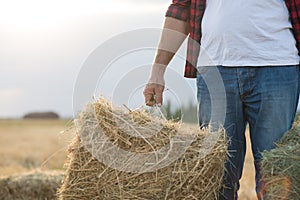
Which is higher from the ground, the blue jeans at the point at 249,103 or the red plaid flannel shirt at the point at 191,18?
the red plaid flannel shirt at the point at 191,18

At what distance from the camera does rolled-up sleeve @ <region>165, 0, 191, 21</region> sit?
3.88m

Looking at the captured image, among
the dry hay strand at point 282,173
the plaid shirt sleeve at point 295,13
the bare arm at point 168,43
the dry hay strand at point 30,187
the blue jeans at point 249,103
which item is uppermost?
the plaid shirt sleeve at point 295,13

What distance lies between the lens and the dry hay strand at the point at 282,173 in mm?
2998

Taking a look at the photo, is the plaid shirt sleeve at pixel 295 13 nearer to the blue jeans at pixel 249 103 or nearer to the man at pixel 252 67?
the man at pixel 252 67

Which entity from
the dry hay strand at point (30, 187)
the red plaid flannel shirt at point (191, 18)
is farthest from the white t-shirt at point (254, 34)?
the dry hay strand at point (30, 187)

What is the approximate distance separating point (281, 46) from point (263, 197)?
86 cm

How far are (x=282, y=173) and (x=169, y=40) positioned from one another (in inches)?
46.4

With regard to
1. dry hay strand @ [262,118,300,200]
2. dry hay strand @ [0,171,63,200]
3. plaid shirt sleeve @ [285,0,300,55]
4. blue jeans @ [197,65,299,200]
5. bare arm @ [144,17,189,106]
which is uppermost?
plaid shirt sleeve @ [285,0,300,55]

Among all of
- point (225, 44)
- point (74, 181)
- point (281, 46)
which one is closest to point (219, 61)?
point (225, 44)

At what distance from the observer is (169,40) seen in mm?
3883

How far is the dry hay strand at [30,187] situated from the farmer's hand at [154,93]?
7.91 feet

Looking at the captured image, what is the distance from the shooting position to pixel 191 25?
3822 millimetres

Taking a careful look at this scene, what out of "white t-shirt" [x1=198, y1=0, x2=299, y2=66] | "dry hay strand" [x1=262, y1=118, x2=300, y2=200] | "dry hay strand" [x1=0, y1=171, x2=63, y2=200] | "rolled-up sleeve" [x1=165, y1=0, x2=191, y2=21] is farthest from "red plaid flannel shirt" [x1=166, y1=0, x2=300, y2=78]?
"dry hay strand" [x1=0, y1=171, x2=63, y2=200]

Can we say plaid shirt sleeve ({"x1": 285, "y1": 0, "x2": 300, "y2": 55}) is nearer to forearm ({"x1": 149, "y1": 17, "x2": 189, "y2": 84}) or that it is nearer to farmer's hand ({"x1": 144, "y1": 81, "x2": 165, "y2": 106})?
forearm ({"x1": 149, "y1": 17, "x2": 189, "y2": 84})
